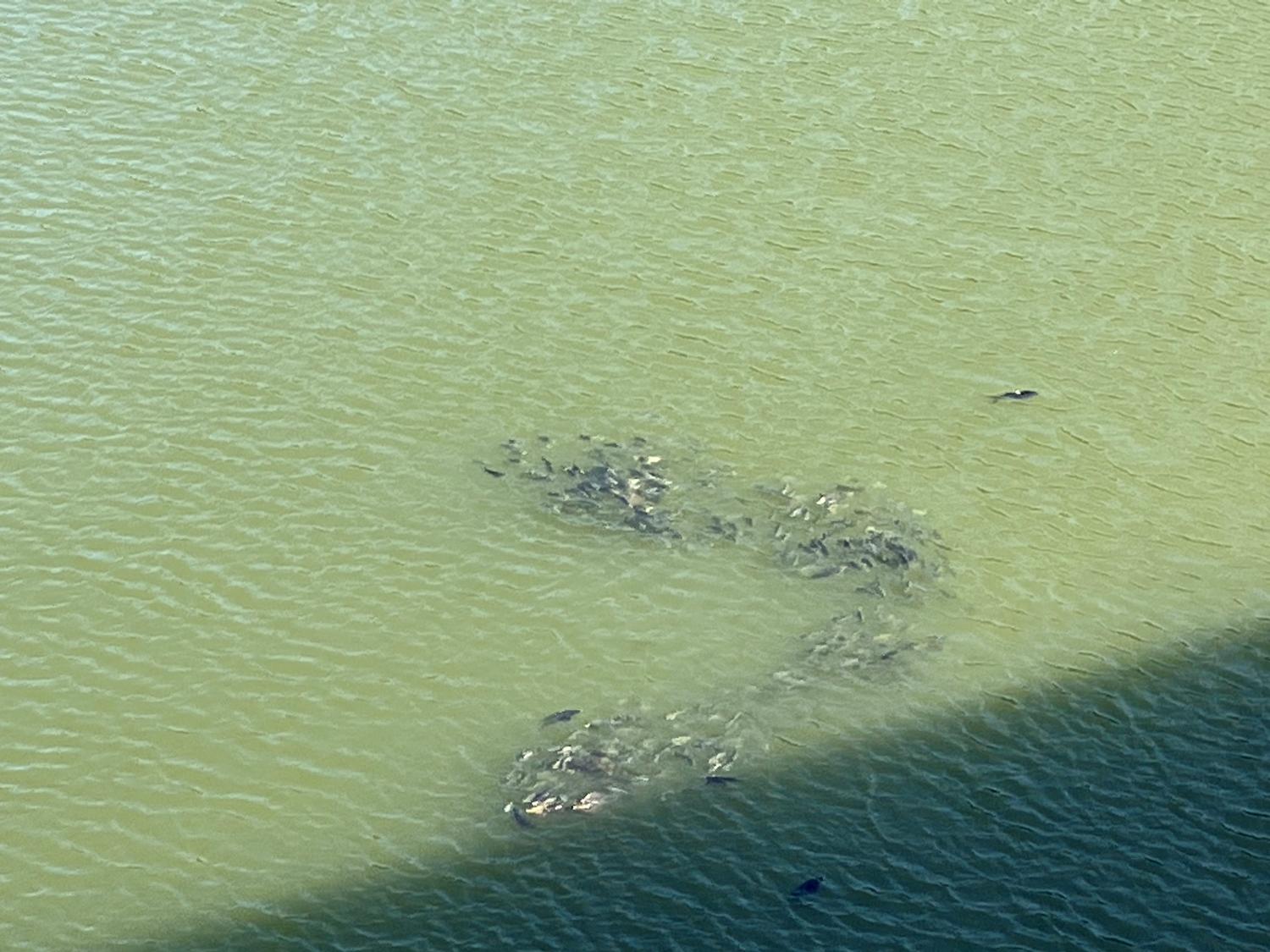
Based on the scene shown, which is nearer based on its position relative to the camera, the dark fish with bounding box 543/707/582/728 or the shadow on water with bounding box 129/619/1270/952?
the shadow on water with bounding box 129/619/1270/952

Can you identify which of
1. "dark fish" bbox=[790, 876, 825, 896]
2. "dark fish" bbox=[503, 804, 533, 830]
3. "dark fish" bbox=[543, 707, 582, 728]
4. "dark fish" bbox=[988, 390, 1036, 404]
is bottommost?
"dark fish" bbox=[790, 876, 825, 896]

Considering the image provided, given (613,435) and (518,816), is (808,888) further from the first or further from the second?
(613,435)

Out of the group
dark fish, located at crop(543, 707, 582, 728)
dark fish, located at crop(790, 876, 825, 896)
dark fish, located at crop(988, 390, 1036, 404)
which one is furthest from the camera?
dark fish, located at crop(988, 390, 1036, 404)

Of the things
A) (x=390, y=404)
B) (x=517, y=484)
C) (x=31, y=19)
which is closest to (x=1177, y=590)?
(x=517, y=484)

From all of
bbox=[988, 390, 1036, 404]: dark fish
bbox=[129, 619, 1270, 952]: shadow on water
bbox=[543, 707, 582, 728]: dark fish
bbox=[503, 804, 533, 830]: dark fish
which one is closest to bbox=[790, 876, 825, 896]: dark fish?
bbox=[129, 619, 1270, 952]: shadow on water

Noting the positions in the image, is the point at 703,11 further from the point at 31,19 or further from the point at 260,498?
the point at 260,498

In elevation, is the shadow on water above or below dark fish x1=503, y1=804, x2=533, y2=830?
below

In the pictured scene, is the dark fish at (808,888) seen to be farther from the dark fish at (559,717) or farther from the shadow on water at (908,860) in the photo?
the dark fish at (559,717)

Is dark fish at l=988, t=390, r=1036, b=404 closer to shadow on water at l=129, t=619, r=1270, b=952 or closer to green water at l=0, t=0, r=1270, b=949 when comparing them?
green water at l=0, t=0, r=1270, b=949
